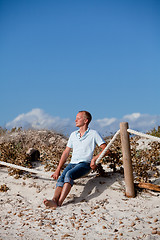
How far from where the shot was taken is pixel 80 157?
4.75m

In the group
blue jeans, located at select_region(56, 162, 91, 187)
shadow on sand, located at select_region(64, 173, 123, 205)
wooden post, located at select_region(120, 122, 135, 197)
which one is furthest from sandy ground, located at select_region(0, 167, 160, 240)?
blue jeans, located at select_region(56, 162, 91, 187)

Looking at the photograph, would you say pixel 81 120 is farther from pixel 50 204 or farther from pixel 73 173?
pixel 50 204

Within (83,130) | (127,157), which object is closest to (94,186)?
(127,157)

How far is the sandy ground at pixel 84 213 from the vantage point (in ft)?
11.3

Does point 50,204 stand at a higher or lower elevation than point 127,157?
lower

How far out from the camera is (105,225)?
364cm

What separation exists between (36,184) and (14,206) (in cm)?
106

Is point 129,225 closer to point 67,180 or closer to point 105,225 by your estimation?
point 105,225

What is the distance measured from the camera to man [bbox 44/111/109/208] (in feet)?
14.4

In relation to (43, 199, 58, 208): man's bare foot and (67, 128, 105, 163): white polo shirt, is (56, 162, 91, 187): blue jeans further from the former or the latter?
(43, 199, 58, 208): man's bare foot

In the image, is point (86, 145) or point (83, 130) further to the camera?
point (83, 130)

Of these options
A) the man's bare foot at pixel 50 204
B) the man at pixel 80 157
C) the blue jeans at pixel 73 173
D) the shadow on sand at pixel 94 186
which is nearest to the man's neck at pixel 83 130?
the man at pixel 80 157

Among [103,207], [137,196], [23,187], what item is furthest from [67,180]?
[23,187]

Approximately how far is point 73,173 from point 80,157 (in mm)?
392
